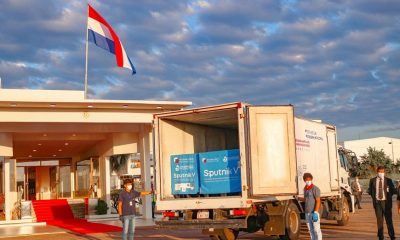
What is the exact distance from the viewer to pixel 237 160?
12.3 m

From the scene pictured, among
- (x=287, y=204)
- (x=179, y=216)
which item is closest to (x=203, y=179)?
(x=179, y=216)

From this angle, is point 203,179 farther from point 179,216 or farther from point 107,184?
point 107,184

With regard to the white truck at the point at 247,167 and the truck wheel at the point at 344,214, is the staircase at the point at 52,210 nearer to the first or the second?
the truck wheel at the point at 344,214

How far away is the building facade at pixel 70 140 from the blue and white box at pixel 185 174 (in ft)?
26.3

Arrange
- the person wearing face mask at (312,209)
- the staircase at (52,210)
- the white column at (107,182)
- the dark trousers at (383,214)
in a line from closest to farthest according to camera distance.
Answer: the person wearing face mask at (312,209) → the dark trousers at (383,214) → the white column at (107,182) → the staircase at (52,210)

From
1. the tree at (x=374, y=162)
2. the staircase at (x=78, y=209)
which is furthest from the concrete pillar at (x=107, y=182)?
the tree at (x=374, y=162)

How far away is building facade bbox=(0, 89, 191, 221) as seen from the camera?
21141mm

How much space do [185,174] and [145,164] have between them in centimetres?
1157

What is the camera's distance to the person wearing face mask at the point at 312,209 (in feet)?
35.9

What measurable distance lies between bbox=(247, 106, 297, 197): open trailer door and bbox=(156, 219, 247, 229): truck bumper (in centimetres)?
70

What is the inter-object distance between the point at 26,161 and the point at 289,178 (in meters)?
28.2

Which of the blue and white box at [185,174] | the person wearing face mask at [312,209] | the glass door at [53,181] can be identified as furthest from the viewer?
the glass door at [53,181]

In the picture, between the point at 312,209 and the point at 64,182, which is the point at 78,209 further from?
the point at 312,209

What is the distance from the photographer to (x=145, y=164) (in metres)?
24.5
